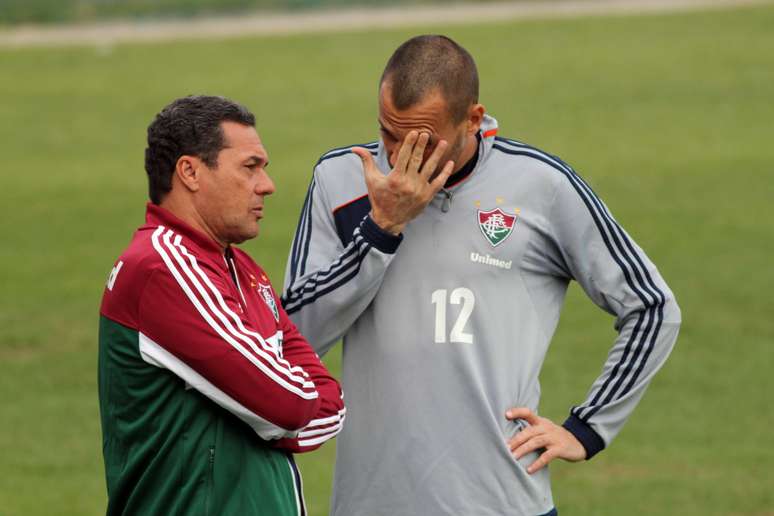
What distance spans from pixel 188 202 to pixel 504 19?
31.0m

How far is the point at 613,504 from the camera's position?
9.30 metres

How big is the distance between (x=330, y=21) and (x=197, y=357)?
3296 cm

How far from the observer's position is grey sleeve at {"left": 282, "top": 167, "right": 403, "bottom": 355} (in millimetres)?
4355

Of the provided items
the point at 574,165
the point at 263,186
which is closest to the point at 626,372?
the point at 263,186

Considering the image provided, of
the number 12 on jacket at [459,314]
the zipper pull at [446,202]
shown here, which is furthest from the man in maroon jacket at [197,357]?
the zipper pull at [446,202]

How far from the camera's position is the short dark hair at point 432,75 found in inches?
172

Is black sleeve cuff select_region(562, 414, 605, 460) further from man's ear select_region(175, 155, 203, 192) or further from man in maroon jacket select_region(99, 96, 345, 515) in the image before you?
man's ear select_region(175, 155, 203, 192)

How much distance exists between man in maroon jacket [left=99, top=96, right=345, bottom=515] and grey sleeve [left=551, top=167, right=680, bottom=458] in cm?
99

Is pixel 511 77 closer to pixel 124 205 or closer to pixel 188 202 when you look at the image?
pixel 124 205

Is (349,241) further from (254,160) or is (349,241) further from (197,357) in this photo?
(197,357)

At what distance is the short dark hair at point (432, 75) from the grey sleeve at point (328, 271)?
392 millimetres

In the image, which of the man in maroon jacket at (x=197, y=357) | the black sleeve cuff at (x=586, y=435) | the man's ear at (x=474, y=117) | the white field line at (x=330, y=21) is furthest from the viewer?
the white field line at (x=330, y=21)

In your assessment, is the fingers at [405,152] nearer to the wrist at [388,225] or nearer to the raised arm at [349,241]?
the raised arm at [349,241]

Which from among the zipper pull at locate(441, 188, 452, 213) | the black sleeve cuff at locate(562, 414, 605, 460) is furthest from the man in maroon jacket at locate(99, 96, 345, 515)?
the black sleeve cuff at locate(562, 414, 605, 460)
